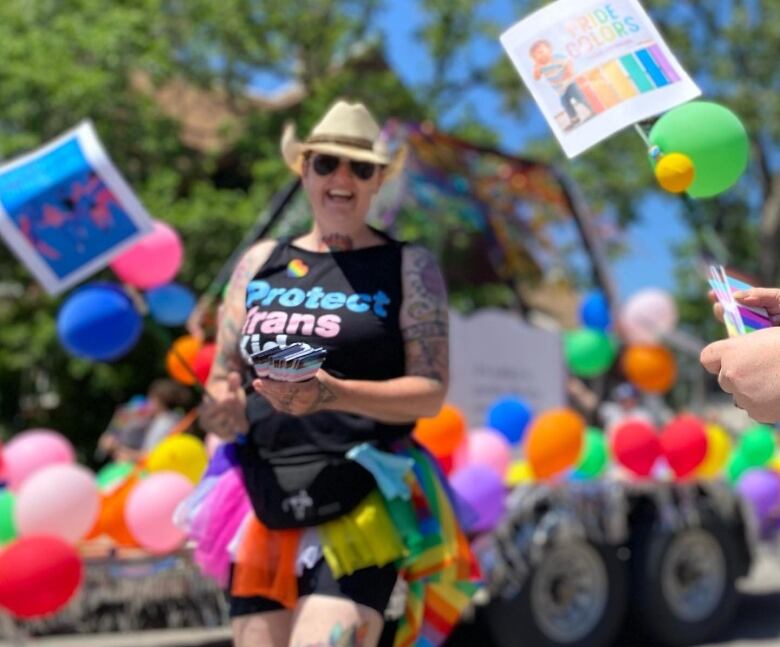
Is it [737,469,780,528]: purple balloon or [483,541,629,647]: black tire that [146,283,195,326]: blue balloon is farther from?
[737,469,780,528]: purple balloon

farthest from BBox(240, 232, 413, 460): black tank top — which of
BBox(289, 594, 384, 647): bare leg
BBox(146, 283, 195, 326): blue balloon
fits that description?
BBox(146, 283, 195, 326): blue balloon

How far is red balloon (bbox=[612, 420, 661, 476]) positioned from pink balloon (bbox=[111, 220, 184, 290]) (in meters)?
2.45

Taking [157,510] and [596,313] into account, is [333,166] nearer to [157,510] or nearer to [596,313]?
[157,510]

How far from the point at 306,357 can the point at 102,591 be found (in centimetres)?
301

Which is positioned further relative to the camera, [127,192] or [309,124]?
[309,124]

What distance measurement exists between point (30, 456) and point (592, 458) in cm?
299

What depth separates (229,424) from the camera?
2822mm

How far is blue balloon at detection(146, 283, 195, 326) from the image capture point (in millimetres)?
6180

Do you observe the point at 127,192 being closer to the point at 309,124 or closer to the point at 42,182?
the point at 42,182

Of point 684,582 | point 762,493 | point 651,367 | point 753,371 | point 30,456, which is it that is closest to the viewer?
point 753,371

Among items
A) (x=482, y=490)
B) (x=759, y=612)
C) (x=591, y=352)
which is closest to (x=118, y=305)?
(x=482, y=490)

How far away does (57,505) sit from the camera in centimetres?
453

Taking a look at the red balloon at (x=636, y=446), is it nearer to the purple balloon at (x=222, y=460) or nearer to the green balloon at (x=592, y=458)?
the green balloon at (x=592, y=458)

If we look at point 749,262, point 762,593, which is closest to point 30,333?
point 762,593
